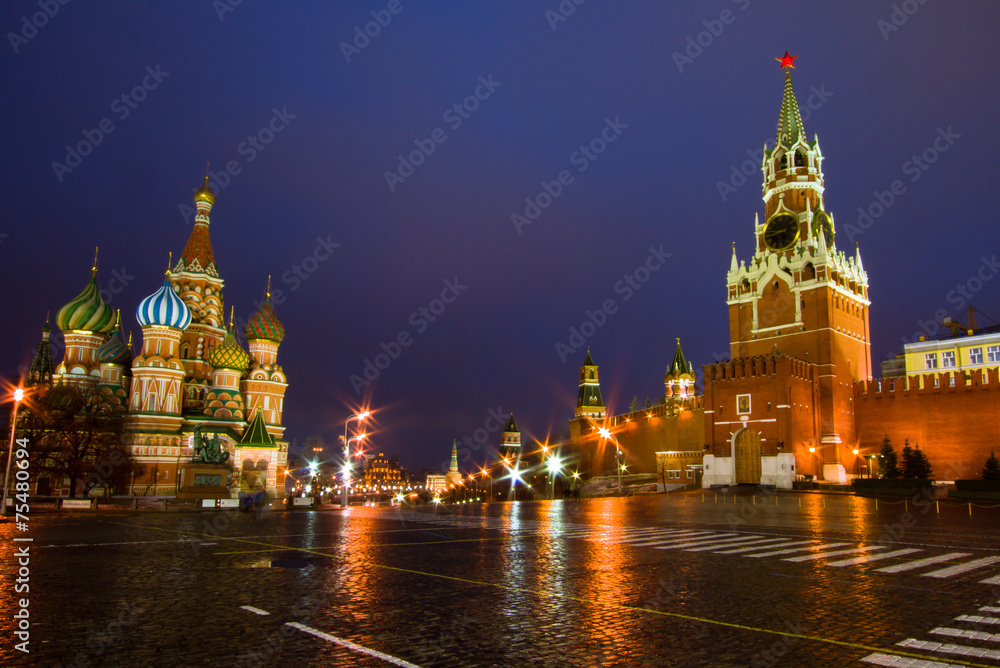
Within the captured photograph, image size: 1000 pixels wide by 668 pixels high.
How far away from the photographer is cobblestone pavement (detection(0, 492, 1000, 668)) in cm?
593

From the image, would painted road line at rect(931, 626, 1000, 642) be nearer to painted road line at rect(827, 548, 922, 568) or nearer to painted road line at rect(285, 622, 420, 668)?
painted road line at rect(827, 548, 922, 568)

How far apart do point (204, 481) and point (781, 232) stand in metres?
47.5

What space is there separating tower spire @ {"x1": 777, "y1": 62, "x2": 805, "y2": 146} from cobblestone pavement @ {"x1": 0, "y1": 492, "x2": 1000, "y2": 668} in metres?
53.0

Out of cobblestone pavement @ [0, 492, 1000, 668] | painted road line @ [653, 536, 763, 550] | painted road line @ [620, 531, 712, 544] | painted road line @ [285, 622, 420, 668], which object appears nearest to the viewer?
painted road line @ [285, 622, 420, 668]

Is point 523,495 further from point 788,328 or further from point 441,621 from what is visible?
point 441,621

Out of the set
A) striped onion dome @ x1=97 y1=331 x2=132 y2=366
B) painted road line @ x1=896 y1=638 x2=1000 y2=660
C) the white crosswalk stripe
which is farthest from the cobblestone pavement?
striped onion dome @ x1=97 y1=331 x2=132 y2=366

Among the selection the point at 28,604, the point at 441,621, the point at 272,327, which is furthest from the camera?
the point at 272,327

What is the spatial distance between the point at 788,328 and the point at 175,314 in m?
46.4

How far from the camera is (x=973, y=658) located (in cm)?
586

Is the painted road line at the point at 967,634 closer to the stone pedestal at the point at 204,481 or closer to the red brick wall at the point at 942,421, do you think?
the stone pedestal at the point at 204,481

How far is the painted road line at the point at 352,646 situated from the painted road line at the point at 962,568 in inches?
332

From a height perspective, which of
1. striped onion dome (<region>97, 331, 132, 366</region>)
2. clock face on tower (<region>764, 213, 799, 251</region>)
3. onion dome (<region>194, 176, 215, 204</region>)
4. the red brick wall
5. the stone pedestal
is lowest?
the stone pedestal

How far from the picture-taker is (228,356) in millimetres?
57031

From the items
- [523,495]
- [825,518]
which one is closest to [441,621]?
[825,518]
